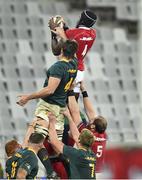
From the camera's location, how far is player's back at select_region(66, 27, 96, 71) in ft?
25.5

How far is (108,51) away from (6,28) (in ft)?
9.52

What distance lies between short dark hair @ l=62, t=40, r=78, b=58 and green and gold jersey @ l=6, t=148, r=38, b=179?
94 cm

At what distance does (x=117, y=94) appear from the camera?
835 inches

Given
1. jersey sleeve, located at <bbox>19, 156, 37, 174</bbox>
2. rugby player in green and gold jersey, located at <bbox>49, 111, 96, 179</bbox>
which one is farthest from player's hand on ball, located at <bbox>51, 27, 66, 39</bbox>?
jersey sleeve, located at <bbox>19, 156, 37, 174</bbox>

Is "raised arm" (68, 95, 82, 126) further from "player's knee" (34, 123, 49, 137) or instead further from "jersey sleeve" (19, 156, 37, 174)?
"jersey sleeve" (19, 156, 37, 174)

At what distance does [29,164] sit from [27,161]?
0.04 metres

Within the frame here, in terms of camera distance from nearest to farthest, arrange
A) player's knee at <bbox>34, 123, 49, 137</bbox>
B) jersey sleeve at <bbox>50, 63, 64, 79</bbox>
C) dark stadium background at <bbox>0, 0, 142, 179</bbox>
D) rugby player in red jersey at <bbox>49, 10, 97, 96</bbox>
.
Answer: jersey sleeve at <bbox>50, 63, 64, 79</bbox>, player's knee at <bbox>34, 123, 49, 137</bbox>, rugby player in red jersey at <bbox>49, 10, 97, 96</bbox>, dark stadium background at <bbox>0, 0, 142, 179</bbox>

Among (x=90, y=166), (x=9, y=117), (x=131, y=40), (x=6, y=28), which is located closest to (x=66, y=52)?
(x=90, y=166)

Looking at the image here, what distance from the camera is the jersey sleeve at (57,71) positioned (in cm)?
719

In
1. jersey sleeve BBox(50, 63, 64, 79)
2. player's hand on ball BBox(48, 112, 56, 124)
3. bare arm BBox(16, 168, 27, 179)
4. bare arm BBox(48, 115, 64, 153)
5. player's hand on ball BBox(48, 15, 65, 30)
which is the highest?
player's hand on ball BBox(48, 15, 65, 30)

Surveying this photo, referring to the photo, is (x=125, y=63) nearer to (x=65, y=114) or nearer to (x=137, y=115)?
(x=137, y=115)

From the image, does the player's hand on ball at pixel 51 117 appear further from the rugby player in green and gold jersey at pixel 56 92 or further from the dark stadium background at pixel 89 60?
the dark stadium background at pixel 89 60

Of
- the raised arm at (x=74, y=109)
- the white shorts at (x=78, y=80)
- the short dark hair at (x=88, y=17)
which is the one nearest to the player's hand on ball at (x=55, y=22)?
the short dark hair at (x=88, y=17)

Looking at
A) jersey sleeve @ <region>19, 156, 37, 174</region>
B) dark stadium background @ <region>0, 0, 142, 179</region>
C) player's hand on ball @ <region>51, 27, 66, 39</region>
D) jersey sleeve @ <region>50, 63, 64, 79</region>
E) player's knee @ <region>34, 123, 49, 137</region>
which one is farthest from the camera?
dark stadium background @ <region>0, 0, 142, 179</region>
